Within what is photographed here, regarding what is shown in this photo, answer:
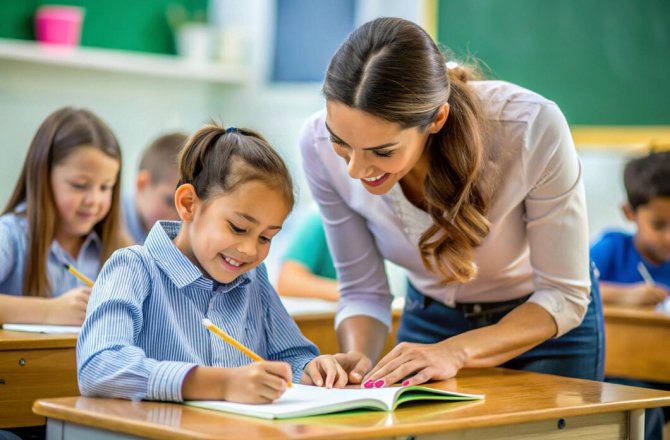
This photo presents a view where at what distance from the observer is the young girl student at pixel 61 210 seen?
2475mm

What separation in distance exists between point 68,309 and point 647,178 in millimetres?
2125

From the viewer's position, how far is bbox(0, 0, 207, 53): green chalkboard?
15.0ft

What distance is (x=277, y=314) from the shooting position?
184cm

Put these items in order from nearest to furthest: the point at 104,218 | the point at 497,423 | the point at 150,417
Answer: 1. the point at 150,417
2. the point at 497,423
3. the point at 104,218

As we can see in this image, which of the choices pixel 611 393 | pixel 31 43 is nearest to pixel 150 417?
pixel 611 393

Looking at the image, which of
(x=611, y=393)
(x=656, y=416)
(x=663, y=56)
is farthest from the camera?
(x=663, y=56)

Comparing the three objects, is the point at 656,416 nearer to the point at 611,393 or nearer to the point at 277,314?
the point at 611,393

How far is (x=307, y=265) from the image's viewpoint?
368cm

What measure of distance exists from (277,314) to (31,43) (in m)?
2.84

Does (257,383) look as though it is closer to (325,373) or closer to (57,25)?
(325,373)

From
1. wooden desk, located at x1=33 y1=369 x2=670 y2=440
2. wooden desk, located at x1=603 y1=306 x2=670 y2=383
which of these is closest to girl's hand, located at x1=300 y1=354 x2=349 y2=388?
wooden desk, located at x1=33 y1=369 x2=670 y2=440

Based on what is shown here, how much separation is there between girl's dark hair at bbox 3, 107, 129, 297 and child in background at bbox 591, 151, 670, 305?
1.63m

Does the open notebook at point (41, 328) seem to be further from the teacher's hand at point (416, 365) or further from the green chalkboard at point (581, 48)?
the green chalkboard at point (581, 48)

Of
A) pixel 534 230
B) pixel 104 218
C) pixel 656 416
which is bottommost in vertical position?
pixel 656 416
